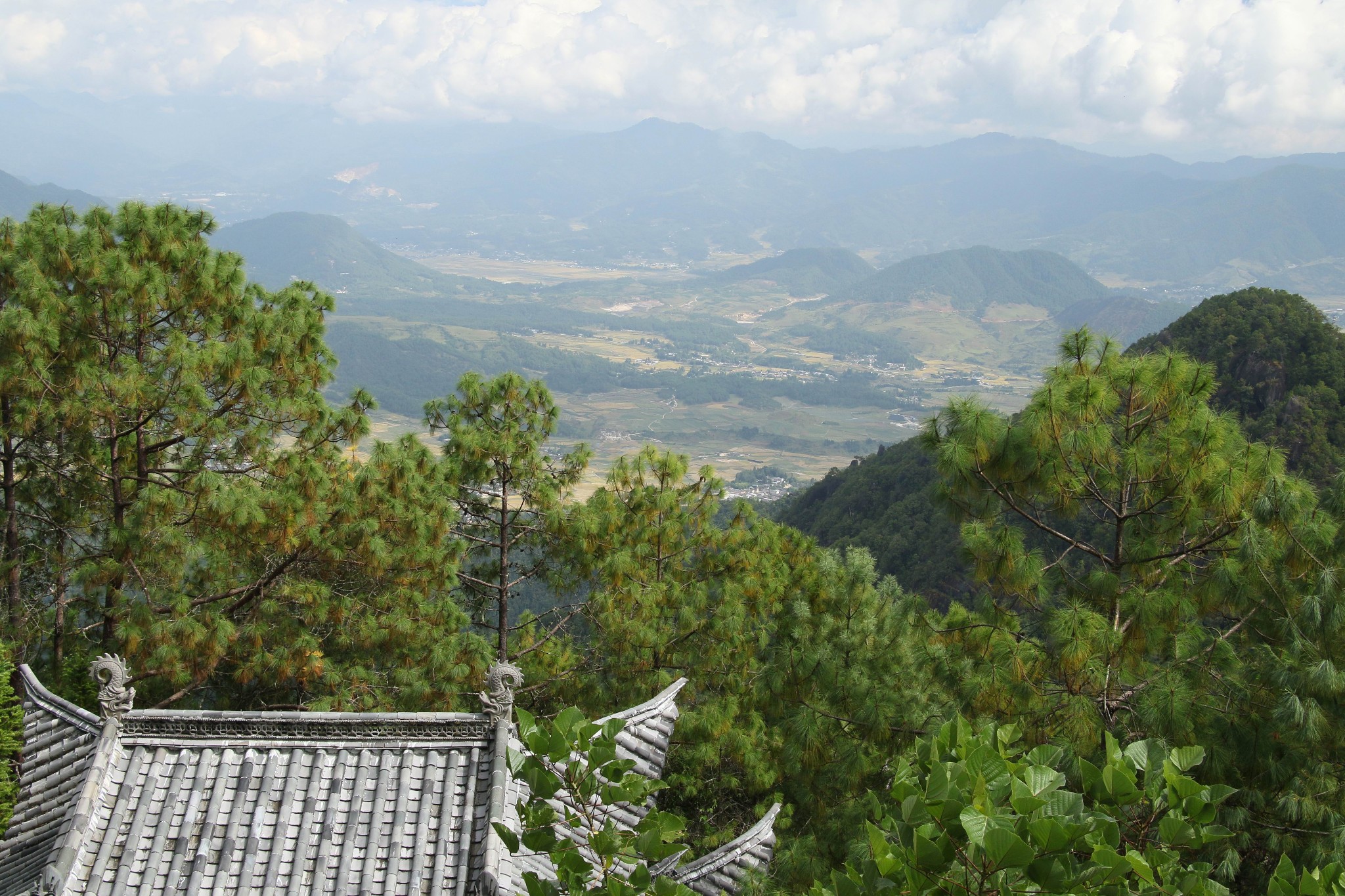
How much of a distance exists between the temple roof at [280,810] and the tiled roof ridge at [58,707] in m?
→ 0.37

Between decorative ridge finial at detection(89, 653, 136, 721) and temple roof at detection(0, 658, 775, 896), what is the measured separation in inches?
0.7

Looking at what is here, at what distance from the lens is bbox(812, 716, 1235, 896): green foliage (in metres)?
2.53

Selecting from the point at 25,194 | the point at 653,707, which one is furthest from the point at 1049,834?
the point at 25,194

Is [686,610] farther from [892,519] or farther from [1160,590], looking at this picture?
[892,519]

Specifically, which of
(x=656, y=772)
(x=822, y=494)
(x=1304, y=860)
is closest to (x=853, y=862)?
(x=656, y=772)

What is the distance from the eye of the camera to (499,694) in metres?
5.21

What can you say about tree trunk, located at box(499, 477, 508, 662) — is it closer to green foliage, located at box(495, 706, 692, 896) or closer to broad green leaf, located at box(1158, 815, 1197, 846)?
green foliage, located at box(495, 706, 692, 896)

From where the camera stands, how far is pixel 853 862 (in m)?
5.89

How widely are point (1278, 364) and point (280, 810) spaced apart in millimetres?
36371

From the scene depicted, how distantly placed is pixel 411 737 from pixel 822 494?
42.3m

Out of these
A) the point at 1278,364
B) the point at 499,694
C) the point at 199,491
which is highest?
the point at 1278,364

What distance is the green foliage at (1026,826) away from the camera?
2525mm

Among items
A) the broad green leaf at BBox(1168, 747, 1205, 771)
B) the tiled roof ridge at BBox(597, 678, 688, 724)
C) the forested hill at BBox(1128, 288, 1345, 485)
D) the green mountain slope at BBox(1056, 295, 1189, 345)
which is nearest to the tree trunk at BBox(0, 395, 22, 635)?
the tiled roof ridge at BBox(597, 678, 688, 724)

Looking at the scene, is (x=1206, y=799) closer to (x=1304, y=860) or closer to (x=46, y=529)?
(x=1304, y=860)
